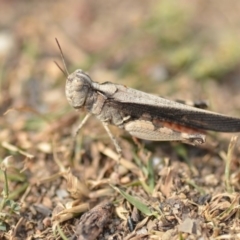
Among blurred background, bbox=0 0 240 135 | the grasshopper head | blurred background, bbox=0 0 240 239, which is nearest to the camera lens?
the grasshopper head

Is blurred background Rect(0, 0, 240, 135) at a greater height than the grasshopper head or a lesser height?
greater

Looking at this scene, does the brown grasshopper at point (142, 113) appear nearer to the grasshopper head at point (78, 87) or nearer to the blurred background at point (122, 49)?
the grasshopper head at point (78, 87)

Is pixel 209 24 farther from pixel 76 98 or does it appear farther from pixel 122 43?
pixel 76 98

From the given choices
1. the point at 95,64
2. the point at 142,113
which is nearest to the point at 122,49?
the point at 95,64

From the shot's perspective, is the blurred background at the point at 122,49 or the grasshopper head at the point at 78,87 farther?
the blurred background at the point at 122,49

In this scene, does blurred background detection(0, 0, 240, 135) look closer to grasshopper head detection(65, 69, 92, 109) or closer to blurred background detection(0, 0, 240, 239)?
blurred background detection(0, 0, 240, 239)

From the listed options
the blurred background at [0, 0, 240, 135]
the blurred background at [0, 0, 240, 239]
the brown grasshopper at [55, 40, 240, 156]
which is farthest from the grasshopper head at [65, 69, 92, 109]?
the blurred background at [0, 0, 240, 135]

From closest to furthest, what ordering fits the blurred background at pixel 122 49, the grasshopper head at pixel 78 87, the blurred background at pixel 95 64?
the grasshopper head at pixel 78 87
the blurred background at pixel 95 64
the blurred background at pixel 122 49

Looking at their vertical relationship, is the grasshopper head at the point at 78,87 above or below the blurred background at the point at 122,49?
below

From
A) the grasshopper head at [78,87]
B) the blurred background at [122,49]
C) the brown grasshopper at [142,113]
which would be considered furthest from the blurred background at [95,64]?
the grasshopper head at [78,87]
